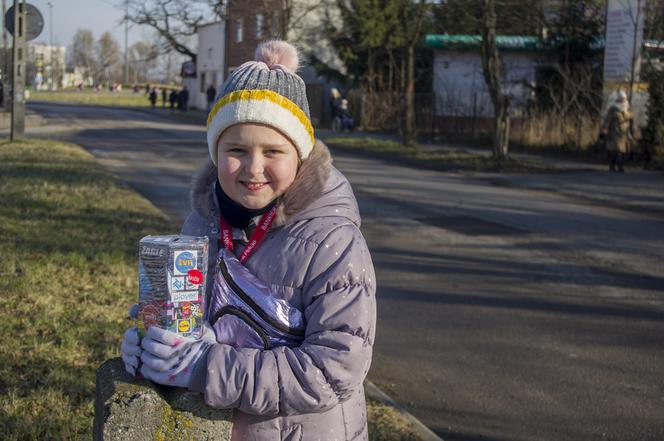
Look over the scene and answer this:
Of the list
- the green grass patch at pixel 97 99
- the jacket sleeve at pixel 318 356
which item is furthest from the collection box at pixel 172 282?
the green grass patch at pixel 97 99

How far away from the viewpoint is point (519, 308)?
7.31m

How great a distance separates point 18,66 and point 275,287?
Answer: 20485 mm

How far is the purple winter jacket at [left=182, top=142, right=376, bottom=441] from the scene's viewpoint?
6.66 feet

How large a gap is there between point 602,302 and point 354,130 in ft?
93.5

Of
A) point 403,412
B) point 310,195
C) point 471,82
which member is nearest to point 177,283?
point 310,195

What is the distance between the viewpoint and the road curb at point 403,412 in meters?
4.44

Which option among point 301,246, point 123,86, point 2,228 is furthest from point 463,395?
point 123,86

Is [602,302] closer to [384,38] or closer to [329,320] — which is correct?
[329,320]

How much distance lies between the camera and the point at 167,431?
2000 millimetres

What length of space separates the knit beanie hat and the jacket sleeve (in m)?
0.31

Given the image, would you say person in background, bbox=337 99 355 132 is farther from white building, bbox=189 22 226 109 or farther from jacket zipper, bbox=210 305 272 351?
jacket zipper, bbox=210 305 272 351

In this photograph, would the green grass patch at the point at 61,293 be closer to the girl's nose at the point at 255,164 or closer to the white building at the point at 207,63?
the girl's nose at the point at 255,164

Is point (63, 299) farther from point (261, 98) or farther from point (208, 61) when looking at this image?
point (208, 61)

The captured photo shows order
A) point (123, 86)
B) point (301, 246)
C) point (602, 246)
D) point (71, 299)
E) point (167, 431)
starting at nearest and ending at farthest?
point (167, 431) → point (301, 246) → point (71, 299) → point (602, 246) → point (123, 86)
